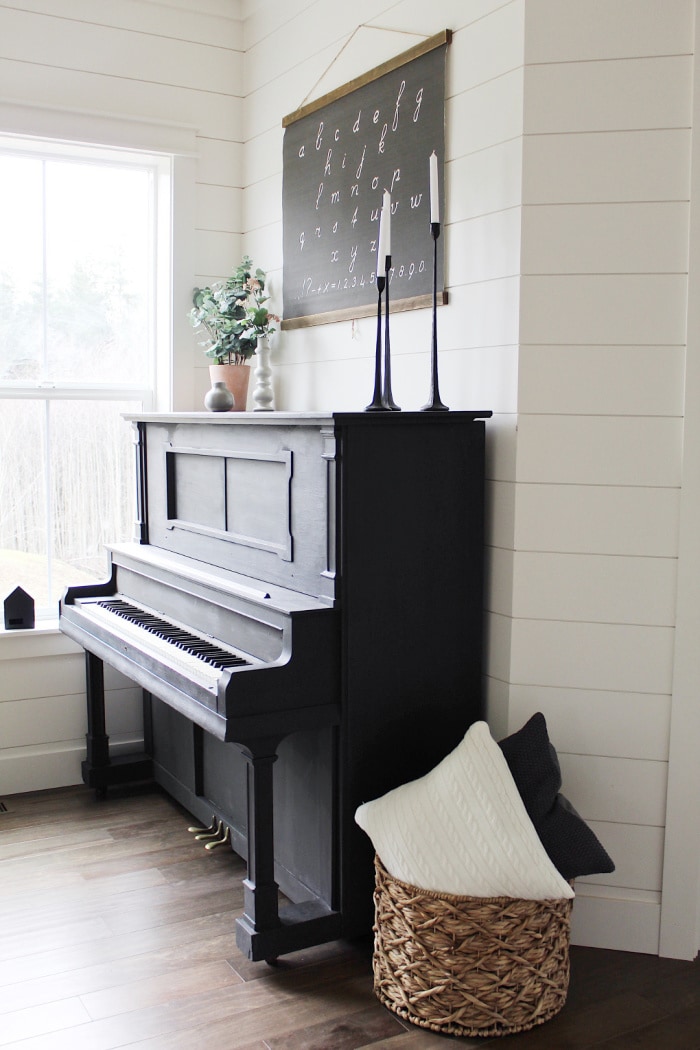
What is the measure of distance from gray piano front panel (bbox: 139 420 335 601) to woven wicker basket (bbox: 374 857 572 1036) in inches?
29.5

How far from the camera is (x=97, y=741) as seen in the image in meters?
3.54

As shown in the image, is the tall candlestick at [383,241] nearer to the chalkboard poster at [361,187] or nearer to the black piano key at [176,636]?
the chalkboard poster at [361,187]

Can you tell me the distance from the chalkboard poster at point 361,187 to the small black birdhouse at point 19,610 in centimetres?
132

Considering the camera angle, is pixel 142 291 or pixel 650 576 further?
pixel 142 291

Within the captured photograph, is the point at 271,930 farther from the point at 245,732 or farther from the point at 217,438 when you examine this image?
the point at 217,438

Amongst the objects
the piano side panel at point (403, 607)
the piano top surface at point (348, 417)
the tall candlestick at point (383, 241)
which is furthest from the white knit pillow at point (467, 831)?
the tall candlestick at point (383, 241)

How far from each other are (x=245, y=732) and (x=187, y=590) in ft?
2.36

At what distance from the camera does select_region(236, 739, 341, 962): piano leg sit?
236 centimetres

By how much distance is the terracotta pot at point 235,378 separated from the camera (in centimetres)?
363

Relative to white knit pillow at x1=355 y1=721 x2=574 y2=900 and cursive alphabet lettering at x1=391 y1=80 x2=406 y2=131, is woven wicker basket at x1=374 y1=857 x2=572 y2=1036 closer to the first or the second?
white knit pillow at x1=355 y1=721 x2=574 y2=900

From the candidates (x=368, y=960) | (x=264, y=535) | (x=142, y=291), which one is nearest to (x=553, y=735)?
(x=368, y=960)

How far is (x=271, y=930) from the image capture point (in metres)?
2.42

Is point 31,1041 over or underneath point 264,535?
underneath

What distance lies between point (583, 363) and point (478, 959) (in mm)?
1381
